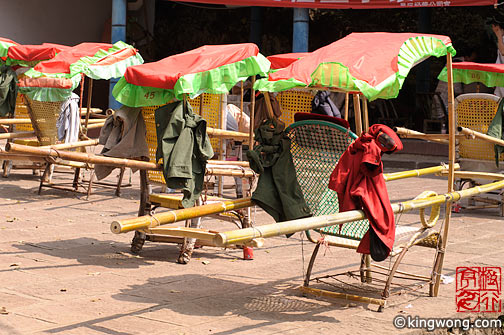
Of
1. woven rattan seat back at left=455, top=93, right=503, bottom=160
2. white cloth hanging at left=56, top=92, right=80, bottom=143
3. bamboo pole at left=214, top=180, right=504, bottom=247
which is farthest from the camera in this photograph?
white cloth hanging at left=56, top=92, right=80, bottom=143

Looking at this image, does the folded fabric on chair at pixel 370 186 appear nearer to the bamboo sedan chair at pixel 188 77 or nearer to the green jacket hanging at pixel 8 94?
the bamboo sedan chair at pixel 188 77

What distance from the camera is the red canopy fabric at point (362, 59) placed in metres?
4.52

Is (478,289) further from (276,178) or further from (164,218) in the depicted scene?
(164,218)

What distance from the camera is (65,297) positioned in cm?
475

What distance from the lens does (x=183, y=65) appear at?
569cm

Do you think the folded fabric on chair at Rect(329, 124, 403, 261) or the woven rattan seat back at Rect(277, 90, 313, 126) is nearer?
the folded fabric on chair at Rect(329, 124, 403, 261)

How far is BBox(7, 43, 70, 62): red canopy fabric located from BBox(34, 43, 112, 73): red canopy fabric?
850 mm

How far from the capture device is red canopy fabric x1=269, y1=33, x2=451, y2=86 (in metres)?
4.52

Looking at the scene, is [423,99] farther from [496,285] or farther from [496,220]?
[496,285]

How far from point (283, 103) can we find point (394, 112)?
7.10 meters

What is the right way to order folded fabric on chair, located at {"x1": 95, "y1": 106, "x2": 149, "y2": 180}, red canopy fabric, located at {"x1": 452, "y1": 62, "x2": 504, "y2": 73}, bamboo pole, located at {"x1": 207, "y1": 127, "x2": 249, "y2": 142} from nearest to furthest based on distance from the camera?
folded fabric on chair, located at {"x1": 95, "y1": 106, "x2": 149, "y2": 180} < bamboo pole, located at {"x1": 207, "y1": 127, "x2": 249, "y2": 142} < red canopy fabric, located at {"x1": 452, "y1": 62, "x2": 504, "y2": 73}

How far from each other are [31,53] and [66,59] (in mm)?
1383

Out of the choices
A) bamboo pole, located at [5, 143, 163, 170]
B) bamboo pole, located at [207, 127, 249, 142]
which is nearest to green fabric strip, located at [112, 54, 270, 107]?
bamboo pole, located at [5, 143, 163, 170]

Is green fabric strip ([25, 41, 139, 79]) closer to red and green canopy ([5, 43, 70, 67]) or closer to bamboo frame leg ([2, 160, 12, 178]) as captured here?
red and green canopy ([5, 43, 70, 67])
